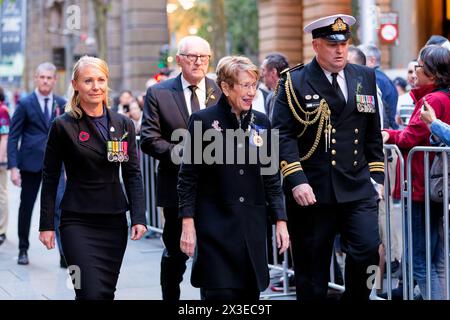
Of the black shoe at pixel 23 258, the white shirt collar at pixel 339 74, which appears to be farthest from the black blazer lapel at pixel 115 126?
the black shoe at pixel 23 258

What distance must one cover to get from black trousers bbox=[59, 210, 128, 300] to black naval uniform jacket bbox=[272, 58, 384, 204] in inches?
46.1

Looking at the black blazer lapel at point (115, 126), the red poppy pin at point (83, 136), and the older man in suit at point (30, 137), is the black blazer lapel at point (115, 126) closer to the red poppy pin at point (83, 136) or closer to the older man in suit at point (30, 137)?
the red poppy pin at point (83, 136)

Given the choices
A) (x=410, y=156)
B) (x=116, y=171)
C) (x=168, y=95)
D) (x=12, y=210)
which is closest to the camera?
(x=116, y=171)

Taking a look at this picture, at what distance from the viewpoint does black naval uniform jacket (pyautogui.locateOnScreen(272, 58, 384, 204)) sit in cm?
621

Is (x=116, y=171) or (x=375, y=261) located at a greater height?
(x=116, y=171)

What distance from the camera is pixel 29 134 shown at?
1039 cm

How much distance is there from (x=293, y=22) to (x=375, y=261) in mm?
23078

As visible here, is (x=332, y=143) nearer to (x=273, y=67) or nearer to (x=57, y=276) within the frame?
(x=273, y=67)

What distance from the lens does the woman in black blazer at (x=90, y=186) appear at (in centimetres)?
598

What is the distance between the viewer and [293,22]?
28.8 metres

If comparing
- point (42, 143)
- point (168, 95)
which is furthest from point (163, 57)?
point (168, 95)

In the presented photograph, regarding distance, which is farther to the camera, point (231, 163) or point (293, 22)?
point (293, 22)

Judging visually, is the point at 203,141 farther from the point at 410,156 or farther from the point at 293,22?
the point at 293,22

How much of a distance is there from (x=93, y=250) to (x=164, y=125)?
59.6 inches
